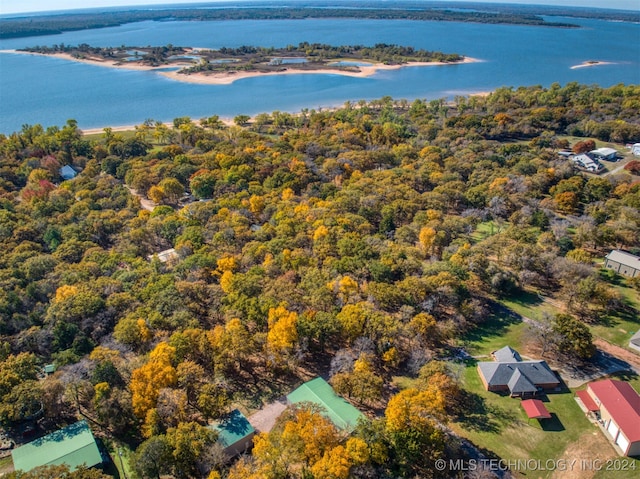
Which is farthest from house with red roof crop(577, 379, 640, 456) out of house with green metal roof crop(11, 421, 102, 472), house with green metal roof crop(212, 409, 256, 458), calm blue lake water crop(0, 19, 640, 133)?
calm blue lake water crop(0, 19, 640, 133)

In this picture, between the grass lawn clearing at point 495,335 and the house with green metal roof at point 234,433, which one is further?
the grass lawn clearing at point 495,335

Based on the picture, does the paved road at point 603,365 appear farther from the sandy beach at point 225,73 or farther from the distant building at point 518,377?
the sandy beach at point 225,73

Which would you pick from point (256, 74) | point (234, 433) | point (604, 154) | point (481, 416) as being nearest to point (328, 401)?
point (234, 433)

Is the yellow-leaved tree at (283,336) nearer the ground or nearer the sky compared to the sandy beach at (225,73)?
nearer the ground

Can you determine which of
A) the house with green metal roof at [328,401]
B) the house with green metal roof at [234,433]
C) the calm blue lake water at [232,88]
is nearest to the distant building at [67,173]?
the calm blue lake water at [232,88]

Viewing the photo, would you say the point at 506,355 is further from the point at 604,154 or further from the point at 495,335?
the point at 604,154
